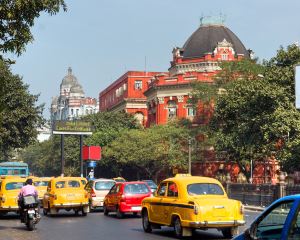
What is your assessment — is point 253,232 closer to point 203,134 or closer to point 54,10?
point 54,10

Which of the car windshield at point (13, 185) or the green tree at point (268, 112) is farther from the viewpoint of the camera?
the green tree at point (268, 112)

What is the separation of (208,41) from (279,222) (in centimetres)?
7489

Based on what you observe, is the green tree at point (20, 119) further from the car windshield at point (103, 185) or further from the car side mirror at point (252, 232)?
the car side mirror at point (252, 232)

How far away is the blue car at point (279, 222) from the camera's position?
729 centimetres

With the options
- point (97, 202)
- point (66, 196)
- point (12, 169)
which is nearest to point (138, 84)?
point (12, 169)

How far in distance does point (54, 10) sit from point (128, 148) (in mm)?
54214

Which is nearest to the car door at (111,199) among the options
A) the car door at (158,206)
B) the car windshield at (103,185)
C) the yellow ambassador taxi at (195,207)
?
the car windshield at (103,185)

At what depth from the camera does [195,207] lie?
15.7m

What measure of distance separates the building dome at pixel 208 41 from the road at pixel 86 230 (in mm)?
58291

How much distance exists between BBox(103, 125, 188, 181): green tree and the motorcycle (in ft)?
146

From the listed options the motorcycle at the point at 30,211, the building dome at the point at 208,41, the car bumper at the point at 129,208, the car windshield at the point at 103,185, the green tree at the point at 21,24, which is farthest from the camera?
the building dome at the point at 208,41

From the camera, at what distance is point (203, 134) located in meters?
66.3

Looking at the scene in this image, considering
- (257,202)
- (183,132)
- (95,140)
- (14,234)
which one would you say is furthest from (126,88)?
(14,234)

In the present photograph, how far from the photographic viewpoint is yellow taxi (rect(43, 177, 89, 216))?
83.9 feet
